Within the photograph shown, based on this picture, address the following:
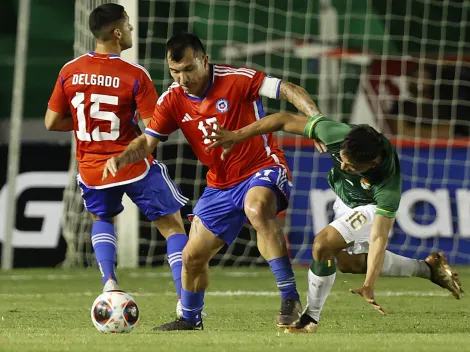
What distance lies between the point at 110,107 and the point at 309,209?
171 inches

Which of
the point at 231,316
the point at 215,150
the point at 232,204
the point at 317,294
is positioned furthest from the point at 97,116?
the point at 317,294

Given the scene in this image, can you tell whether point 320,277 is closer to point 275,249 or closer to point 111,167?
point 275,249

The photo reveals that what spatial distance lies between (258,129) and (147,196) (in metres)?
1.59

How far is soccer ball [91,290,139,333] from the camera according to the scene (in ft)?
19.0

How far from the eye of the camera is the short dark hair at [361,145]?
18.2ft

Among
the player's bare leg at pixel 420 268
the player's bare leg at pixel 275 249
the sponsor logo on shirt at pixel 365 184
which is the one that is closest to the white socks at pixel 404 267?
the player's bare leg at pixel 420 268

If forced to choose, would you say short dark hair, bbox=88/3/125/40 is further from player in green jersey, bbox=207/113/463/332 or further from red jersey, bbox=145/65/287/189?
player in green jersey, bbox=207/113/463/332

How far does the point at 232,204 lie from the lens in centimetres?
623

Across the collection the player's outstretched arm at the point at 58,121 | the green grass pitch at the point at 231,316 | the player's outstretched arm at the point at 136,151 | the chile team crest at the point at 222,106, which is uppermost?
the chile team crest at the point at 222,106

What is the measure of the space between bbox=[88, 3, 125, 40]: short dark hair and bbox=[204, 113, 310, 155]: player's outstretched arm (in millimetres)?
1595

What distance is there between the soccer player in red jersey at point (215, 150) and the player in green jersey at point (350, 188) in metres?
0.17

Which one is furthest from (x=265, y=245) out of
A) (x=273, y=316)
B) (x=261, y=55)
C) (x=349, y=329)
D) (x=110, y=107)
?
(x=261, y=55)

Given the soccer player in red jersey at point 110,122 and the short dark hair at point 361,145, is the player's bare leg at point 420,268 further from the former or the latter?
the short dark hair at point 361,145

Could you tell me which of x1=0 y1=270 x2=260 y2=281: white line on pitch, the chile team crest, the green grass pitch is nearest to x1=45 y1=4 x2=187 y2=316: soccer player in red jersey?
the green grass pitch
